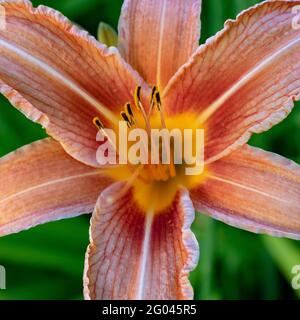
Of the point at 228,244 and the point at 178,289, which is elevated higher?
the point at 228,244

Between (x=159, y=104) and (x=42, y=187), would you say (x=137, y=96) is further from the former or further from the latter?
(x=42, y=187)

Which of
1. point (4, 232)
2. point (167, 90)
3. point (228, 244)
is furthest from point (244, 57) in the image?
point (228, 244)

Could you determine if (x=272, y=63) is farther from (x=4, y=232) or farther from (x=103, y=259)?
(x=4, y=232)

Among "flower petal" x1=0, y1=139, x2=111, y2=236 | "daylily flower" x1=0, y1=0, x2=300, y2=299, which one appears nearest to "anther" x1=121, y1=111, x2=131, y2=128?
"daylily flower" x1=0, y1=0, x2=300, y2=299

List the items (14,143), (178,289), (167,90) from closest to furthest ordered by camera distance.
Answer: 1. (178,289)
2. (167,90)
3. (14,143)

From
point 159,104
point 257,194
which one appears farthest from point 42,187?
point 257,194

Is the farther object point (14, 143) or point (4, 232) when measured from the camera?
point (14, 143)

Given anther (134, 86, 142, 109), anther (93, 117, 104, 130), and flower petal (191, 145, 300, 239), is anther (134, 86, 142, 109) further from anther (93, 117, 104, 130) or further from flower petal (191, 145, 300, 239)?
flower petal (191, 145, 300, 239)
